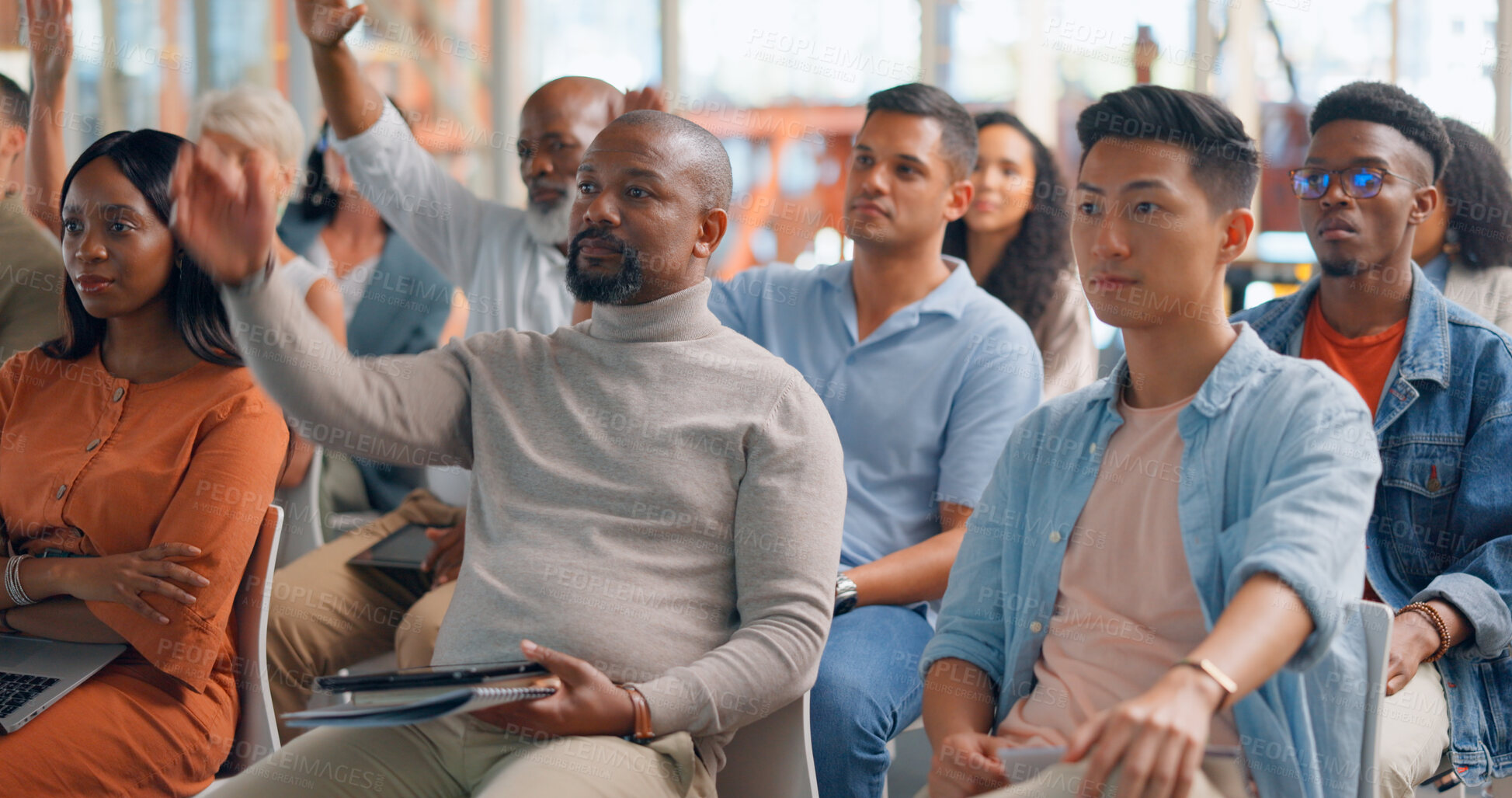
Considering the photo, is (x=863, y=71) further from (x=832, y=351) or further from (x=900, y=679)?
(x=900, y=679)

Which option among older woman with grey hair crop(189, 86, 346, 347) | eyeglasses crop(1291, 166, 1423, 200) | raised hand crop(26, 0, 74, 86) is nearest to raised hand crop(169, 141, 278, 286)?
raised hand crop(26, 0, 74, 86)

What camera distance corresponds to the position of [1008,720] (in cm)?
143

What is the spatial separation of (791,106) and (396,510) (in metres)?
3.12

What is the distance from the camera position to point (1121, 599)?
1.38 m

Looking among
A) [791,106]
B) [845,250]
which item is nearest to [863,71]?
[791,106]

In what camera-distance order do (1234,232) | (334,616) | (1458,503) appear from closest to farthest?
(1234,232)
(1458,503)
(334,616)

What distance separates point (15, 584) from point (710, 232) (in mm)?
1150

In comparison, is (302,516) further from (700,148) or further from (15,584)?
(700,148)

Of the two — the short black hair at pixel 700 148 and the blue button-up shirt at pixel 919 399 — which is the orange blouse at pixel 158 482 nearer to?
the short black hair at pixel 700 148

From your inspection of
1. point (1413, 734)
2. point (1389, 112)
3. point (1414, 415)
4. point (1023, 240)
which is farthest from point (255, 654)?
point (1023, 240)

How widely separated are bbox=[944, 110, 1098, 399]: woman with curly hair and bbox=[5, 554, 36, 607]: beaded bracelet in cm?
226

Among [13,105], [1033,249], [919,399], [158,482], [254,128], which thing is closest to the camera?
[158,482]

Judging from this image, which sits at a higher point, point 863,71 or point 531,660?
point 863,71

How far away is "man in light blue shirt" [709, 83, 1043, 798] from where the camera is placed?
1859 mm
